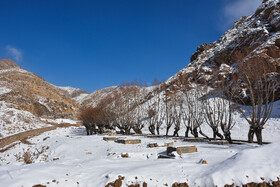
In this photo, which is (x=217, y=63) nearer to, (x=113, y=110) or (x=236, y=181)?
(x=113, y=110)

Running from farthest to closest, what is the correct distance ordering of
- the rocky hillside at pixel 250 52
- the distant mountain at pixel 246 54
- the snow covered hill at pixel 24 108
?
the snow covered hill at pixel 24 108
the rocky hillside at pixel 250 52
the distant mountain at pixel 246 54

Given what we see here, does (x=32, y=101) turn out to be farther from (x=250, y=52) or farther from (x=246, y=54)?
(x=250, y=52)

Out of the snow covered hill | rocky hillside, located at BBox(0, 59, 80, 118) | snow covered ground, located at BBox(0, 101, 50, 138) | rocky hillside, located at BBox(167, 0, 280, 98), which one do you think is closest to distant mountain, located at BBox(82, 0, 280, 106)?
rocky hillside, located at BBox(167, 0, 280, 98)

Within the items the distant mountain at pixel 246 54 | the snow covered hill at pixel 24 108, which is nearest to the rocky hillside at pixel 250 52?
the distant mountain at pixel 246 54

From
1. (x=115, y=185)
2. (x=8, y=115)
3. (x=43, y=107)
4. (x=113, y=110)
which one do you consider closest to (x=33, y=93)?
(x=43, y=107)

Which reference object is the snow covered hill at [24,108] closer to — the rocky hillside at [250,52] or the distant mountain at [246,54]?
the distant mountain at [246,54]

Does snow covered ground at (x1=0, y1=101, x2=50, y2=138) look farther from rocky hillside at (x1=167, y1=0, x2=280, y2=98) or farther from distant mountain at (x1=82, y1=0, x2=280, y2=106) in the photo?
rocky hillside at (x1=167, y1=0, x2=280, y2=98)

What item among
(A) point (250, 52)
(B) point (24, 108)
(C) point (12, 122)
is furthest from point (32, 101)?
(A) point (250, 52)

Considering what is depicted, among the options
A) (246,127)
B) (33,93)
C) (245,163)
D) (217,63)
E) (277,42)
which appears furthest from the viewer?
(33,93)

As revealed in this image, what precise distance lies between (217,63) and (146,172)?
1922 inches

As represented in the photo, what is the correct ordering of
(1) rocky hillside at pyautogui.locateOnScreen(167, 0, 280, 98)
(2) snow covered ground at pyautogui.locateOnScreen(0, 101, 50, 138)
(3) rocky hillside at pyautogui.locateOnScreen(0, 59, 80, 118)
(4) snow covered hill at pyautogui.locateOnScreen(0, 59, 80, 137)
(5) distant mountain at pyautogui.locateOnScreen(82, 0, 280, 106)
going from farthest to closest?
(3) rocky hillside at pyautogui.locateOnScreen(0, 59, 80, 118)
(4) snow covered hill at pyautogui.locateOnScreen(0, 59, 80, 137)
(2) snow covered ground at pyautogui.locateOnScreen(0, 101, 50, 138)
(1) rocky hillside at pyautogui.locateOnScreen(167, 0, 280, 98)
(5) distant mountain at pyautogui.locateOnScreen(82, 0, 280, 106)

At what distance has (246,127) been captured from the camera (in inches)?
946

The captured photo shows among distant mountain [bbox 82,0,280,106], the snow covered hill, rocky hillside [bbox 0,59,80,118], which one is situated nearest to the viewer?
distant mountain [bbox 82,0,280,106]

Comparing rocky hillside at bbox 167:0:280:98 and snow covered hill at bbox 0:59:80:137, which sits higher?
rocky hillside at bbox 167:0:280:98
